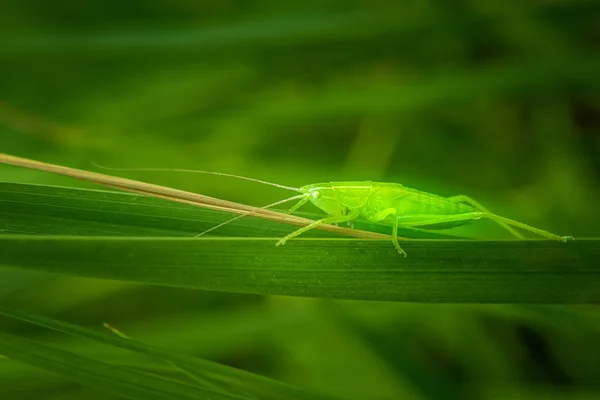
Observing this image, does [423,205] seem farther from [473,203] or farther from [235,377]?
[235,377]

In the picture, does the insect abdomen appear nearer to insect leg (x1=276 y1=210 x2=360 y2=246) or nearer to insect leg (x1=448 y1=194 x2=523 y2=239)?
insect leg (x1=448 y1=194 x2=523 y2=239)

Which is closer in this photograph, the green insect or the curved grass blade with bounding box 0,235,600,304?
the curved grass blade with bounding box 0,235,600,304

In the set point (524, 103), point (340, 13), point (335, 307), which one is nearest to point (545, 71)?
point (524, 103)

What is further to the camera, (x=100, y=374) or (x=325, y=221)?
(x=325, y=221)

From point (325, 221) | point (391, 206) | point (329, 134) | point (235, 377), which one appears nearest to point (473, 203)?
point (391, 206)


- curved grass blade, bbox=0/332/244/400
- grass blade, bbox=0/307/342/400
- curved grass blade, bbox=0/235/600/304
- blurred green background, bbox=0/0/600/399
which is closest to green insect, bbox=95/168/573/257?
blurred green background, bbox=0/0/600/399

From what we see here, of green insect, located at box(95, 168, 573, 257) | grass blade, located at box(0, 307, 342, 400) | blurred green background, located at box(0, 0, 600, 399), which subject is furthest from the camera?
blurred green background, located at box(0, 0, 600, 399)
